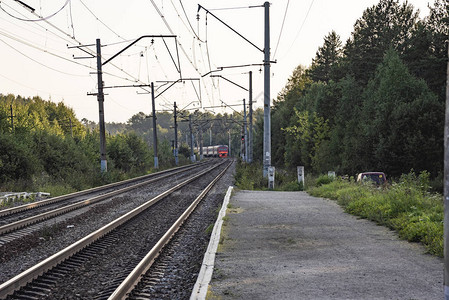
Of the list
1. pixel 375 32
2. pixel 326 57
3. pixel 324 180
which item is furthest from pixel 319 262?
pixel 326 57

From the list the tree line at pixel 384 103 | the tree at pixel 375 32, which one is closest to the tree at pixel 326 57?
the tree line at pixel 384 103

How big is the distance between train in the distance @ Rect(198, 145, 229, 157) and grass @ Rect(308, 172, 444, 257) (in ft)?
336

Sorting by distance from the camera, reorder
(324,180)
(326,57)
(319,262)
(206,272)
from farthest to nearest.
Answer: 1. (326,57)
2. (324,180)
3. (319,262)
4. (206,272)

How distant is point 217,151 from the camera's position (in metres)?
126

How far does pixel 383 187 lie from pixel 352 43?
1915 inches

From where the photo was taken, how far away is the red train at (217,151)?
119 metres

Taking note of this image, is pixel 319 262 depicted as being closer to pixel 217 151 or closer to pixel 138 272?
pixel 138 272

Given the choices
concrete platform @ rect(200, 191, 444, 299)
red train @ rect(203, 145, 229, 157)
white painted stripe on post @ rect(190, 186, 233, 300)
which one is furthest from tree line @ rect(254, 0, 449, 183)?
red train @ rect(203, 145, 229, 157)

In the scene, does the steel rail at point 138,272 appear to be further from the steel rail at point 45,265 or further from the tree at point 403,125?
the tree at point 403,125

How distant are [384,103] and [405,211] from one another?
32057 millimetres

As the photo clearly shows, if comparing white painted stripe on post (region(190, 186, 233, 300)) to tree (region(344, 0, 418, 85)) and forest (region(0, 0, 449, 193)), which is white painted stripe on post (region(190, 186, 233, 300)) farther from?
tree (region(344, 0, 418, 85))

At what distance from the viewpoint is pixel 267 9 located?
23453 millimetres

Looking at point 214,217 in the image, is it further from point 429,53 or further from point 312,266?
point 429,53

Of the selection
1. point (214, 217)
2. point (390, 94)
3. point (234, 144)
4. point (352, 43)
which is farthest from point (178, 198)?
Result: point (234, 144)
